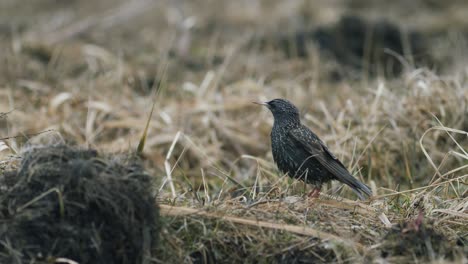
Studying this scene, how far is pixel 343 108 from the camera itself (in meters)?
Answer: 7.32

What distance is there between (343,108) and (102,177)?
3.85 metres

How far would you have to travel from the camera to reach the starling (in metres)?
5.36

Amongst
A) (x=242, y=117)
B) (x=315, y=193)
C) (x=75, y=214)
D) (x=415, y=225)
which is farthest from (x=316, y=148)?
(x=242, y=117)

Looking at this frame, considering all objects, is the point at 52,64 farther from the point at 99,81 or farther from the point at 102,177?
the point at 102,177

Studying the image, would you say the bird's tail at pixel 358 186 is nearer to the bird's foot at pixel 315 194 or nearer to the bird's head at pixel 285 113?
the bird's foot at pixel 315 194

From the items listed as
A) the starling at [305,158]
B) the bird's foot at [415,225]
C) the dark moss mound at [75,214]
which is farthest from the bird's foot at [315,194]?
the dark moss mound at [75,214]

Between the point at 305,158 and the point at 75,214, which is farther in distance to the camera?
the point at 305,158

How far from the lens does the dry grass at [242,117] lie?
4.22 meters

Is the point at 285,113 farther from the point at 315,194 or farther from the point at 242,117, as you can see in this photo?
the point at 242,117

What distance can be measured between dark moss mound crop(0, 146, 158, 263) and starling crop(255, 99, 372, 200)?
64.8 inches

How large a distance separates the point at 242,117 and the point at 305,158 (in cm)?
269

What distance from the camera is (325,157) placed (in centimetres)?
554

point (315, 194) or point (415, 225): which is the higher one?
point (415, 225)

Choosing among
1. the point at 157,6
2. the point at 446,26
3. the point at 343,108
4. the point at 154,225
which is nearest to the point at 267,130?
the point at 343,108
